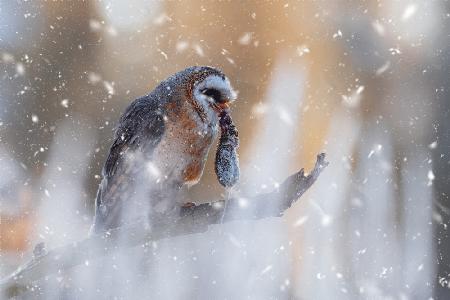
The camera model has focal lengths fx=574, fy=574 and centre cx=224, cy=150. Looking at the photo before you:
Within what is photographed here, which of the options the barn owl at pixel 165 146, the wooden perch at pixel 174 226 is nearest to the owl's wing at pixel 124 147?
the barn owl at pixel 165 146

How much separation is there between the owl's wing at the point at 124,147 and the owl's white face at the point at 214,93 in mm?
185

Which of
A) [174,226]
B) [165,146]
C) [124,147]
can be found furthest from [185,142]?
[174,226]

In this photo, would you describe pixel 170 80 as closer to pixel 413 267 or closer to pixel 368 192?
pixel 368 192

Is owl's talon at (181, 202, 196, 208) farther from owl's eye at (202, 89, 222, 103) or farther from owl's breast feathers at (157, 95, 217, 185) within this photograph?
owl's eye at (202, 89, 222, 103)

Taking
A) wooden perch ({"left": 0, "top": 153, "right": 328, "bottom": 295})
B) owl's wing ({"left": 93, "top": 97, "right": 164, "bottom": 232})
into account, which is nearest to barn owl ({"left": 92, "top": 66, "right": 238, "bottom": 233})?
owl's wing ({"left": 93, "top": 97, "right": 164, "bottom": 232})

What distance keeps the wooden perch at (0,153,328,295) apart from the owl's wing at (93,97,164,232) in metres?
0.60

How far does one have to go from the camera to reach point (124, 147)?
211cm

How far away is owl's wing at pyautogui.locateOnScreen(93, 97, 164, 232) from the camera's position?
1987mm

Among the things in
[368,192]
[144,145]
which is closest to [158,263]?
[368,192]

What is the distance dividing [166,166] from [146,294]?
4.14 meters

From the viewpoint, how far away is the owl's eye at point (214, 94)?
183 centimetres

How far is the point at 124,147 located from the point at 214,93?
1.52 ft

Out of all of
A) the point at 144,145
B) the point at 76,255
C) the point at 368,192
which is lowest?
the point at 76,255

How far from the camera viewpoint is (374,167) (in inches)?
256
